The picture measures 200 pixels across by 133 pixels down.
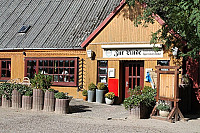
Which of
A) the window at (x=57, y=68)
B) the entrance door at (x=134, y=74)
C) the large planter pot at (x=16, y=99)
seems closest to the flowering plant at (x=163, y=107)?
the entrance door at (x=134, y=74)

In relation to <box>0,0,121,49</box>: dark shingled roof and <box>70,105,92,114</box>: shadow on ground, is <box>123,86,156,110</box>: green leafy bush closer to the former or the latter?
<box>70,105,92,114</box>: shadow on ground

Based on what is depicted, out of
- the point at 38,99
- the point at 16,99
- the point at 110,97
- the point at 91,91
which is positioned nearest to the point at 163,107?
the point at 110,97

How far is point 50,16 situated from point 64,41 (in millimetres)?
3399

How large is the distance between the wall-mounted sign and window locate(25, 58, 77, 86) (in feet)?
7.61

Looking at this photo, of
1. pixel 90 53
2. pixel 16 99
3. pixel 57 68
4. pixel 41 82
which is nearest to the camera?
pixel 41 82

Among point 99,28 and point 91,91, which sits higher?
point 99,28

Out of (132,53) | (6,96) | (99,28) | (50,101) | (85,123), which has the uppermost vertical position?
(99,28)

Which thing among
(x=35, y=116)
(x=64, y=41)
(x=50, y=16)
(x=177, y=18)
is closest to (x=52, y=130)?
(x=35, y=116)

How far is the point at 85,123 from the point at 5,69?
11779mm

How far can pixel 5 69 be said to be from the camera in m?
21.8

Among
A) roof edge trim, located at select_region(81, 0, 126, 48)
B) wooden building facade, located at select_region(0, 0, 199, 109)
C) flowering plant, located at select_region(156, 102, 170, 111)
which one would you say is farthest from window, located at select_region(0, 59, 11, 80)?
flowering plant, located at select_region(156, 102, 170, 111)

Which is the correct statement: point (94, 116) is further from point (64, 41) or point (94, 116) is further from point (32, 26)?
point (32, 26)

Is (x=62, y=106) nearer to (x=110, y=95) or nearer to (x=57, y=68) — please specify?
(x=110, y=95)

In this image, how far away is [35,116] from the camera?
508 inches
